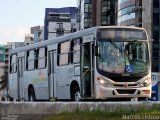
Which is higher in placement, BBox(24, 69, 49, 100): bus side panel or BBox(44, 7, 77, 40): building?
BBox(44, 7, 77, 40): building

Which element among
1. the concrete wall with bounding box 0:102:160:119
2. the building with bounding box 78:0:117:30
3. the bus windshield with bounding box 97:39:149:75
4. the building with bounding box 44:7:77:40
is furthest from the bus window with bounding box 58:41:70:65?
the building with bounding box 44:7:77:40

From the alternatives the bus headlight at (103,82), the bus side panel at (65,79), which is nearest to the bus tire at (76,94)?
the bus side panel at (65,79)

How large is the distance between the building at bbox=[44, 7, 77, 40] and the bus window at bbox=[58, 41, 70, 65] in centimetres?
12645

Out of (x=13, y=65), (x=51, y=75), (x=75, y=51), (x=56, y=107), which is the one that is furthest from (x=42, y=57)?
(x=56, y=107)

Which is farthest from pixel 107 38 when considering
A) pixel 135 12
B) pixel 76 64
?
pixel 135 12

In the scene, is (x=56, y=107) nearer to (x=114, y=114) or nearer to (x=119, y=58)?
(x=114, y=114)

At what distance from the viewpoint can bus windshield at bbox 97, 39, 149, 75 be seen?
22.6 m

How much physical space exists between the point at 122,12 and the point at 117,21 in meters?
4.86

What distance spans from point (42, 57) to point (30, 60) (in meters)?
2.03

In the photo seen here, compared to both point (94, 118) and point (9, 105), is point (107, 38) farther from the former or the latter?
point (94, 118)

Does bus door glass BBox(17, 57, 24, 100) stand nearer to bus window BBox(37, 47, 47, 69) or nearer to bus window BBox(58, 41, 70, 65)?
bus window BBox(37, 47, 47, 69)

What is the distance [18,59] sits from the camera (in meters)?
32.8

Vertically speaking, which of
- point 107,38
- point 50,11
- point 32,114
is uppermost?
point 50,11

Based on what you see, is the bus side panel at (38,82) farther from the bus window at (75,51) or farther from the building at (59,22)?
the building at (59,22)
